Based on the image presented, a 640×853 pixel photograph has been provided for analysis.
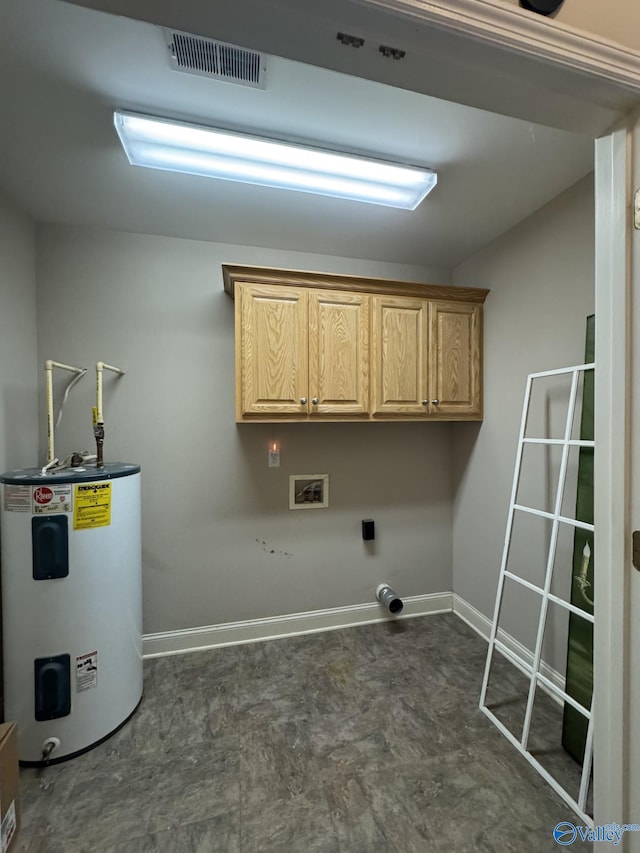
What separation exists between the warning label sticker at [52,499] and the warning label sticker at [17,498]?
0.03 metres

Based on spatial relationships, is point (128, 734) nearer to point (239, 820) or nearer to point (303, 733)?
point (239, 820)

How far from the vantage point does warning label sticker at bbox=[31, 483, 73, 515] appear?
4.91ft

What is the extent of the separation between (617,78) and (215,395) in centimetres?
215

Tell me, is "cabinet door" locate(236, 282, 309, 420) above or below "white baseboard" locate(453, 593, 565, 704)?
above

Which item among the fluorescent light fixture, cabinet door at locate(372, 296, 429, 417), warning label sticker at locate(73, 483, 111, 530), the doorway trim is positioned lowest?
warning label sticker at locate(73, 483, 111, 530)

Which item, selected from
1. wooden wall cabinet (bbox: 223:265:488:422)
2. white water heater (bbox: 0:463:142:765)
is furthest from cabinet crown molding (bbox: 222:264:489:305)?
white water heater (bbox: 0:463:142:765)

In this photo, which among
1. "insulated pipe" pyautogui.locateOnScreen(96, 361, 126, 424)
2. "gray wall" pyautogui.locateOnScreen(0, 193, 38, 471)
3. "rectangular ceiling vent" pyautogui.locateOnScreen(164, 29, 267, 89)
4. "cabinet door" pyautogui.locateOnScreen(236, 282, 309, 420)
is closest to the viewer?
"rectangular ceiling vent" pyautogui.locateOnScreen(164, 29, 267, 89)

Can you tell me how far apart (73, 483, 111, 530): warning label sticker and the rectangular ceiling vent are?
1.62m

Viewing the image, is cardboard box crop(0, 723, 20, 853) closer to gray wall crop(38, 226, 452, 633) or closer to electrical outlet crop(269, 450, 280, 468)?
gray wall crop(38, 226, 452, 633)

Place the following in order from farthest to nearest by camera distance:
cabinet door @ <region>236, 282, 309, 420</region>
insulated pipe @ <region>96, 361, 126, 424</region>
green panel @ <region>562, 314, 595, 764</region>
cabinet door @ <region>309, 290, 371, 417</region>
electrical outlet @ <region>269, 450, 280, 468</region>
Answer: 1. electrical outlet @ <region>269, 450, 280, 468</region>
2. cabinet door @ <region>309, 290, 371, 417</region>
3. cabinet door @ <region>236, 282, 309, 420</region>
4. insulated pipe @ <region>96, 361, 126, 424</region>
5. green panel @ <region>562, 314, 595, 764</region>

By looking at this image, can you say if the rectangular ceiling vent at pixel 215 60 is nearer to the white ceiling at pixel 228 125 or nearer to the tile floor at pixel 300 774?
the white ceiling at pixel 228 125

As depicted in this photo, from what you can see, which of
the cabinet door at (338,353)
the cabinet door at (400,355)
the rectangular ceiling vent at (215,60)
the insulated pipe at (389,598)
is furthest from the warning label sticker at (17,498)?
the insulated pipe at (389,598)

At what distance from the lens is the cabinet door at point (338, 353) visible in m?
2.13

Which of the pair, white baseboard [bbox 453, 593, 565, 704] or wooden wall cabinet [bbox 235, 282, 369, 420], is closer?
white baseboard [bbox 453, 593, 565, 704]
